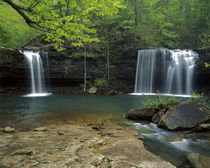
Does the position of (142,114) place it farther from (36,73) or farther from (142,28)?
(142,28)

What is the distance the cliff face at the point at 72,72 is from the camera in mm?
18156

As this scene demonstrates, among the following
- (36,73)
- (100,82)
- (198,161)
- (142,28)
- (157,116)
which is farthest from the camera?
(142,28)

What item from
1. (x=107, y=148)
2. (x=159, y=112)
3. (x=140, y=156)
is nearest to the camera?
(x=140, y=156)

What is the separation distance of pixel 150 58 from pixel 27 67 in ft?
56.1

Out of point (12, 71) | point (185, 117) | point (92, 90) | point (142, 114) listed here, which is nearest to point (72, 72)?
point (92, 90)

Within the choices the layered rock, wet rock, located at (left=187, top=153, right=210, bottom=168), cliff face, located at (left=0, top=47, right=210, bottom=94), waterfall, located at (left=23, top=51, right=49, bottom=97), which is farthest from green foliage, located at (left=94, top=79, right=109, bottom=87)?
wet rock, located at (left=187, top=153, right=210, bottom=168)

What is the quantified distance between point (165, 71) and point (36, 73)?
18216 mm

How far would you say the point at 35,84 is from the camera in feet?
65.6

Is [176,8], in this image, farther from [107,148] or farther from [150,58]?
[107,148]

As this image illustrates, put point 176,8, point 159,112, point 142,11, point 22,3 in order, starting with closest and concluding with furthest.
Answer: point 22,3 < point 159,112 < point 142,11 < point 176,8

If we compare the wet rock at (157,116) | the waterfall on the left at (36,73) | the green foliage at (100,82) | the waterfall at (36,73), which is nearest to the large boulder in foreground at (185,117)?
the wet rock at (157,116)

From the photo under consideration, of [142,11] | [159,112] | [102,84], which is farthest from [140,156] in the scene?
[142,11]

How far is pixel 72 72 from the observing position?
20875 millimetres

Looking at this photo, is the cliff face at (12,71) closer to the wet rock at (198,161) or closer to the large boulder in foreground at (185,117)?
the large boulder in foreground at (185,117)
